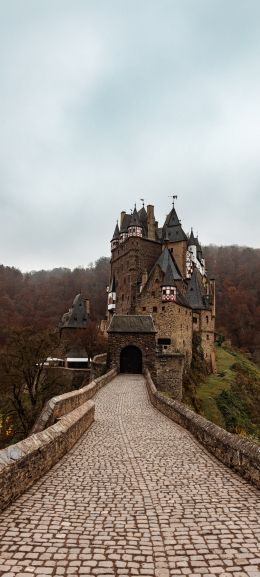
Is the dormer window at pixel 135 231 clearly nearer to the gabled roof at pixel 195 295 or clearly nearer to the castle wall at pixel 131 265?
the castle wall at pixel 131 265

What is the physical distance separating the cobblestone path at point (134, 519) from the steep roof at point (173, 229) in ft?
136

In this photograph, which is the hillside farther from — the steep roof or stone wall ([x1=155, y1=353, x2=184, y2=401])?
the steep roof

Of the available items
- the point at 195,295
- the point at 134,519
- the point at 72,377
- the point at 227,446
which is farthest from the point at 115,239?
the point at 134,519

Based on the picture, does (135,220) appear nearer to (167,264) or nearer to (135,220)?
(135,220)

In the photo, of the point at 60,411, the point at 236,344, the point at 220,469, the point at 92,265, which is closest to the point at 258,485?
the point at 220,469

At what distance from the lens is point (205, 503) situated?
579cm

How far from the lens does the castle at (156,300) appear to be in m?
28.4

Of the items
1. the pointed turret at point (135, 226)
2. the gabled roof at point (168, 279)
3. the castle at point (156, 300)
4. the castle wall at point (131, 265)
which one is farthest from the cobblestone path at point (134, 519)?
the pointed turret at point (135, 226)

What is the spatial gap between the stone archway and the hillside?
4.13 metres

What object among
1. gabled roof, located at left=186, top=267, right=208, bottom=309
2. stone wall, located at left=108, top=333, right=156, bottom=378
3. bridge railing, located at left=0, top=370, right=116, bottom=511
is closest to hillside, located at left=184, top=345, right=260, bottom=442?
stone wall, located at left=108, top=333, right=156, bottom=378

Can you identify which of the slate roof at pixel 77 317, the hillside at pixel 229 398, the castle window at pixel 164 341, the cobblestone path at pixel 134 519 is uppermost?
the slate roof at pixel 77 317

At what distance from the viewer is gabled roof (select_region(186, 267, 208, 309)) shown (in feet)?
145

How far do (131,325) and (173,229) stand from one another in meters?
23.9

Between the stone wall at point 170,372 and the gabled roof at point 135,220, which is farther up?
the gabled roof at point 135,220
